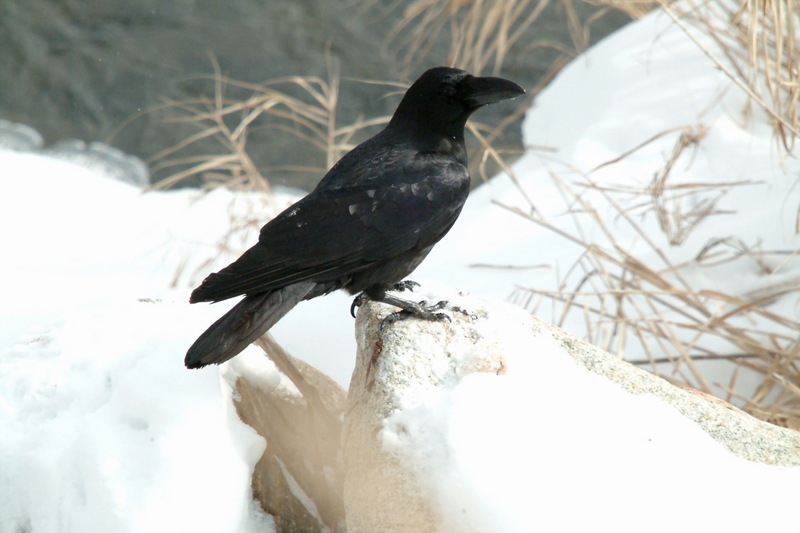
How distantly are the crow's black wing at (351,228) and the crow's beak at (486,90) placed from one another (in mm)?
208

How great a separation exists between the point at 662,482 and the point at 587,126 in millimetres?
3865

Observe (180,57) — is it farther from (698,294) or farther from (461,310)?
(461,310)

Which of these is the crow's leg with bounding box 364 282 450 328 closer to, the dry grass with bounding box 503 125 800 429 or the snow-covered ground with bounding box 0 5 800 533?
the snow-covered ground with bounding box 0 5 800 533

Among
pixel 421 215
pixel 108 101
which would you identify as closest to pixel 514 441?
pixel 421 215

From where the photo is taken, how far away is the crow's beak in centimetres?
264

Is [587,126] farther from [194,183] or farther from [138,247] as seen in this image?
[194,183]

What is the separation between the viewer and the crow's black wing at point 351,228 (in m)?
2.34

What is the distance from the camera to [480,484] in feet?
6.30

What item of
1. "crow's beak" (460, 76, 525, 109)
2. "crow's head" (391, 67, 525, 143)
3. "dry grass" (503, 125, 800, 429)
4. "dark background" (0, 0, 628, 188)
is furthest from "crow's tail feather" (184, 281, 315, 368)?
"dark background" (0, 0, 628, 188)

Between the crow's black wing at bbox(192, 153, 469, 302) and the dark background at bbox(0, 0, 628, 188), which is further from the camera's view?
the dark background at bbox(0, 0, 628, 188)

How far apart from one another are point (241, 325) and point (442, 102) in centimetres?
100

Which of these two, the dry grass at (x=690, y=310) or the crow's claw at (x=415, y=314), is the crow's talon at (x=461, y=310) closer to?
the crow's claw at (x=415, y=314)

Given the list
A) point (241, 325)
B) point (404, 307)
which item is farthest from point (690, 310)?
point (241, 325)

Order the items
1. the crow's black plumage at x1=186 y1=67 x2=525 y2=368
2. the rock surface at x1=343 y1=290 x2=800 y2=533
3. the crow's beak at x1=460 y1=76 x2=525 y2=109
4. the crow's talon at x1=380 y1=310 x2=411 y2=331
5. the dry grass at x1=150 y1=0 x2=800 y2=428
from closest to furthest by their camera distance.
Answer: the rock surface at x1=343 y1=290 x2=800 y2=533 < the crow's black plumage at x1=186 y1=67 x2=525 y2=368 < the crow's talon at x1=380 y1=310 x2=411 y2=331 < the crow's beak at x1=460 y1=76 x2=525 y2=109 < the dry grass at x1=150 y1=0 x2=800 y2=428
